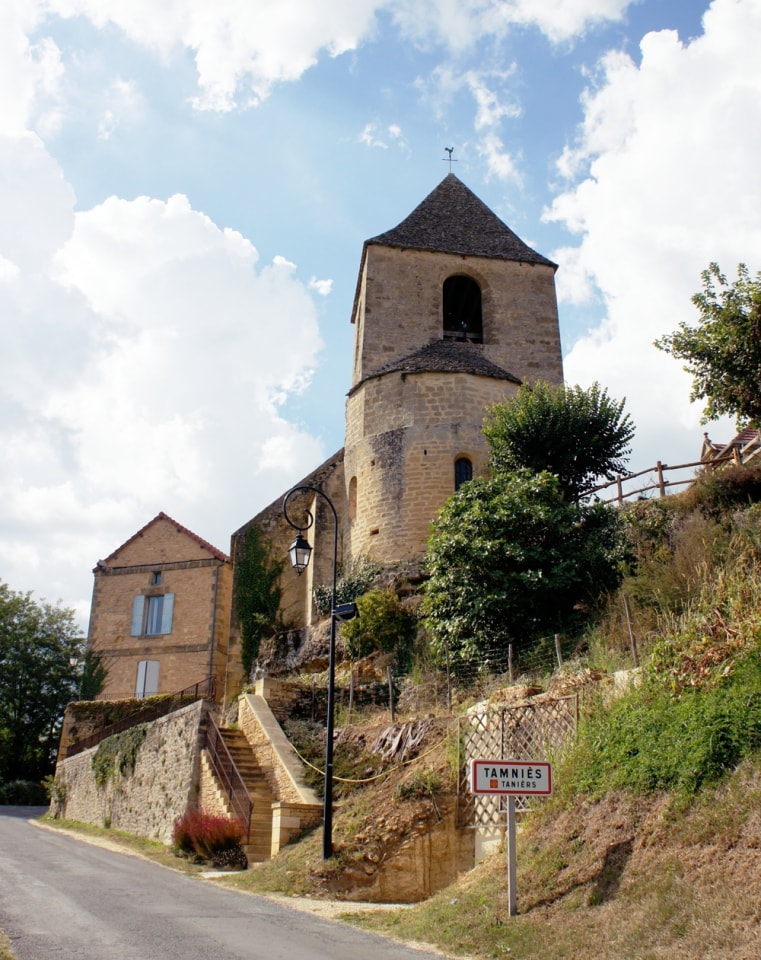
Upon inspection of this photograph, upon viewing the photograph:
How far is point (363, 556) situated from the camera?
24297 mm

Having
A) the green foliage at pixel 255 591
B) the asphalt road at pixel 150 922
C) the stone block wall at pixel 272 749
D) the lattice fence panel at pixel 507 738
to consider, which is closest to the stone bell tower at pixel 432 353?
the green foliage at pixel 255 591

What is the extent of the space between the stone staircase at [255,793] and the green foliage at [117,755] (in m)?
4.22

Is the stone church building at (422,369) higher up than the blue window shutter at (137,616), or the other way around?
the stone church building at (422,369)

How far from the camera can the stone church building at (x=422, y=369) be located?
24.6 meters

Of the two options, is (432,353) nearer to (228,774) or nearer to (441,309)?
(441,309)

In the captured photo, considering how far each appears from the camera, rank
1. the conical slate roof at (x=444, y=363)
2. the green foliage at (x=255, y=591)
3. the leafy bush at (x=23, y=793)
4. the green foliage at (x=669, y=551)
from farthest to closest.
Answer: the leafy bush at (x=23, y=793) → the green foliage at (x=255, y=591) → the conical slate roof at (x=444, y=363) → the green foliage at (x=669, y=551)

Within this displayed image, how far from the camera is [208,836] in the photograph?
47.0ft

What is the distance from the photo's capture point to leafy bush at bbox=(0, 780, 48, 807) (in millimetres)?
31156

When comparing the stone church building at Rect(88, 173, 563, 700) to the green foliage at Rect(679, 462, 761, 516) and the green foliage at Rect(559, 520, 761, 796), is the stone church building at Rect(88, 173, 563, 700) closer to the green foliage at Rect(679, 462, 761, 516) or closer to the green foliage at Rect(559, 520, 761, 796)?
the green foliage at Rect(679, 462, 761, 516)

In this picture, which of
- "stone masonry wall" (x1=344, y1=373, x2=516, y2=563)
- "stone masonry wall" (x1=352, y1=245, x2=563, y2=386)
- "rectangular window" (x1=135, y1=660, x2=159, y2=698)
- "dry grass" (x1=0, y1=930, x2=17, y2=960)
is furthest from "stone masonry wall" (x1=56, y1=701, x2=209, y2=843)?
"stone masonry wall" (x1=352, y1=245, x2=563, y2=386)

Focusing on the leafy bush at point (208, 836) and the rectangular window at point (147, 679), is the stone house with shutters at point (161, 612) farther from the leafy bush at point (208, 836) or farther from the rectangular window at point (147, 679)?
the leafy bush at point (208, 836)

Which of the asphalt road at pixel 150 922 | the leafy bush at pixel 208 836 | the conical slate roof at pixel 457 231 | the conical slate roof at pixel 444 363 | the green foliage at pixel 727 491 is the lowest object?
the asphalt road at pixel 150 922

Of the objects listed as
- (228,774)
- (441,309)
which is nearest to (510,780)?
(228,774)

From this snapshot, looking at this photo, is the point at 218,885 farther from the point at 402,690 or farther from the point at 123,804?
the point at 123,804
